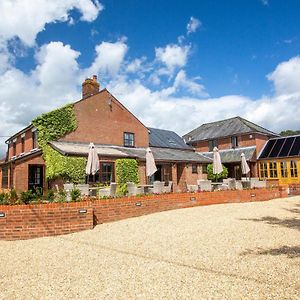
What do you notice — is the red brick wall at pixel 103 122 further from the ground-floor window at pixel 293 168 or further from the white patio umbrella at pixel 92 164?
the ground-floor window at pixel 293 168

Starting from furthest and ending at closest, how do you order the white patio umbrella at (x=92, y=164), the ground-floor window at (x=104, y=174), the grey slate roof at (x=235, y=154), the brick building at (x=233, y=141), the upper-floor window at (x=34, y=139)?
the brick building at (x=233, y=141) < the grey slate roof at (x=235, y=154) < the upper-floor window at (x=34, y=139) < the ground-floor window at (x=104, y=174) < the white patio umbrella at (x=92, y=164)

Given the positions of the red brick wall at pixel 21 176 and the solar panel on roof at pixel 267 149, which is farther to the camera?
the solar panel on roof at pixel 267 149

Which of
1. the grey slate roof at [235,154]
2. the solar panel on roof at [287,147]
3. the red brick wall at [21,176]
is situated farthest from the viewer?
the grey slate roof at [235,154]

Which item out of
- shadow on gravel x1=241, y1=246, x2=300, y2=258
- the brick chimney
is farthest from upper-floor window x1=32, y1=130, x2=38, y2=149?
shadow on gravel x1=241, y1=246, x2=300, y2=258

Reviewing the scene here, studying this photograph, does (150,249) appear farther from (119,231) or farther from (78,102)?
(78,102)

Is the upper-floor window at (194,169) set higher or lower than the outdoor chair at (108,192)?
higher

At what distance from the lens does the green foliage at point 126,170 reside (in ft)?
75.2

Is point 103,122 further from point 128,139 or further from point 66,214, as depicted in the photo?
point 66,214

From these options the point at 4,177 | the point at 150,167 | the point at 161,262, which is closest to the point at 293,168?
the point at 150,167

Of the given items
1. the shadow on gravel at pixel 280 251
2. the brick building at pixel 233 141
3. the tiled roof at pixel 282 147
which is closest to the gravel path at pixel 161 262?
the shadow on gravel at pixel 280 251

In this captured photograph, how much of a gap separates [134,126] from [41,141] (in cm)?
920

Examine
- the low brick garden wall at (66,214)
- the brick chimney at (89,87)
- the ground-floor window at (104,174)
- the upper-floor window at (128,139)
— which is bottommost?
the low brick garden wall at (66,214)

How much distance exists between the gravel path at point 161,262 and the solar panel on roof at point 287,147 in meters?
22.0

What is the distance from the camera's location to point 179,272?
584 centimetres
